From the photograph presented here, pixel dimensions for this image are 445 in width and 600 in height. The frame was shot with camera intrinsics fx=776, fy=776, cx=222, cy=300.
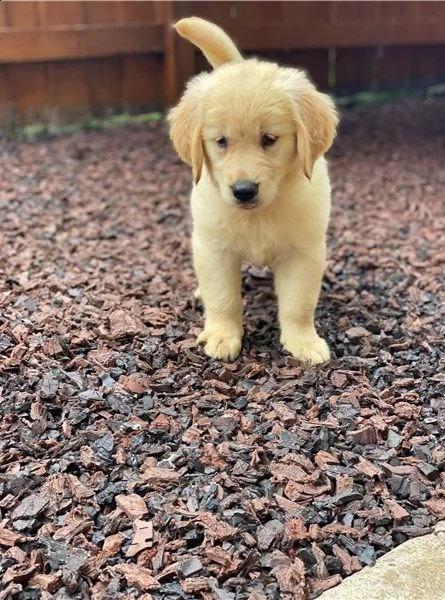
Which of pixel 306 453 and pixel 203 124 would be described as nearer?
pixel 306 453

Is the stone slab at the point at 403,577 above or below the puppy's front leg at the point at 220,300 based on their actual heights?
below

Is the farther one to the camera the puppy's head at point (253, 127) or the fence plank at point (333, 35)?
the fence plank at point (333, 35)

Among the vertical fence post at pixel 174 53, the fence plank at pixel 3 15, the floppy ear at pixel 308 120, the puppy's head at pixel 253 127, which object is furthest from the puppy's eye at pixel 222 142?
the fence plank at pixel 3 15

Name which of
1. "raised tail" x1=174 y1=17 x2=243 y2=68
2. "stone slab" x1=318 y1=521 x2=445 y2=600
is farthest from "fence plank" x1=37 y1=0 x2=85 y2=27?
"stone slab" x1=318 y1=521 x2=445 y2=600

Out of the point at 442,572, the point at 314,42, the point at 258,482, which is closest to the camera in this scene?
the point at 442,572

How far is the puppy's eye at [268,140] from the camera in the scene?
3.26 metres

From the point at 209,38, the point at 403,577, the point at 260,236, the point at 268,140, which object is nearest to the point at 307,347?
the point at 260,236

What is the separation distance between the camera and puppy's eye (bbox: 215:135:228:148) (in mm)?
3297

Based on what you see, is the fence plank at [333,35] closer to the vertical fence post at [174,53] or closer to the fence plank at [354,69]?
the fence plank at [354,69]

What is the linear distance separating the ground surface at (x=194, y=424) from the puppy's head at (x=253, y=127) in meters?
0.88

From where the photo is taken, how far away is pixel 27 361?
3486 mm

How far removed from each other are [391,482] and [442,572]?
0.47 meters

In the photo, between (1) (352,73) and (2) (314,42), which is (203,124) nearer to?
(2) (314,42)

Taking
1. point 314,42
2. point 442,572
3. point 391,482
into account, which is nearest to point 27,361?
point 391,482
